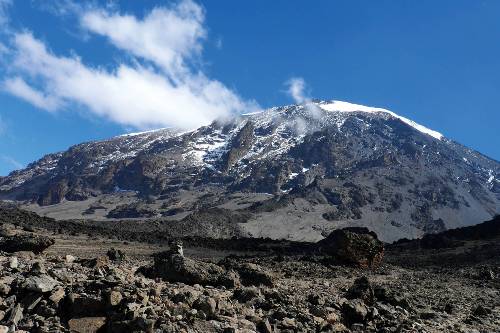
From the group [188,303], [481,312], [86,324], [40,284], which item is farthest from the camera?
[481,312]

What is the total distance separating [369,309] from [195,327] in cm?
549

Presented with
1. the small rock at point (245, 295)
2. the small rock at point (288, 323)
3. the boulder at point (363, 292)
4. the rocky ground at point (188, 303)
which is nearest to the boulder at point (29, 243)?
the rocky ground at point (188, 303)

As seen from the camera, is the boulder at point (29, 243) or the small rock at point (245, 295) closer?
the small rock at point (245, 295)

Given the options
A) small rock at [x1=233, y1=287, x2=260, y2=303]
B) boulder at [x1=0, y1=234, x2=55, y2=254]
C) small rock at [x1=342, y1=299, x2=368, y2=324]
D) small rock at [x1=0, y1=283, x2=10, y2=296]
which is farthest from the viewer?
boulder at [x1=0, y1=234, x2=55, y2=254]

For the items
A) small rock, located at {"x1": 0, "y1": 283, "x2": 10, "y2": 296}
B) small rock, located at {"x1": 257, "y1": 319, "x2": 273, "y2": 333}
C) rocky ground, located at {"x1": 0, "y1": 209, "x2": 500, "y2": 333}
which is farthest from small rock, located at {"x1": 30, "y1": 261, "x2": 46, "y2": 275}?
small rock, located at {"x1": 257, "y1": 319, "x2": 273, "y2": 333}

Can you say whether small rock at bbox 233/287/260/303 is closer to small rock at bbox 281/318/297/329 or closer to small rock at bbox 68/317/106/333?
small rock at bbox 281/318/297/329

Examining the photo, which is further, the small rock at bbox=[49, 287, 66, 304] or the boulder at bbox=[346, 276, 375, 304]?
the boulder at bbox=[346, 276, 375, 304]

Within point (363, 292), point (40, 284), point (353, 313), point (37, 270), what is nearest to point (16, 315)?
point (40, 284)

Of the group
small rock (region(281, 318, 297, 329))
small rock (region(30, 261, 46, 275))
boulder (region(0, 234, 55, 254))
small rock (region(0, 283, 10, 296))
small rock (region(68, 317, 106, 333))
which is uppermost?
boulder (region(0, 234, 55, 254))

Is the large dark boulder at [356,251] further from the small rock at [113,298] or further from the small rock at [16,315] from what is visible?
the small rock at [16,315]

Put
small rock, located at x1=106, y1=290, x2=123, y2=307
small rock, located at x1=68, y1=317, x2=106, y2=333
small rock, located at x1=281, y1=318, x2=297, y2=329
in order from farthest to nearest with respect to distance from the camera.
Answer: small rock, located at x1=281, y1=318, x2=297, y2=329
small rock, located at x1=106, y1=290, x2=123, y2=307
small rock, located at x1=68, y1=317, x2=106, y2=333

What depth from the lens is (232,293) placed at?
1279cm

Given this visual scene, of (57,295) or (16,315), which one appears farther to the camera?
(57,295)

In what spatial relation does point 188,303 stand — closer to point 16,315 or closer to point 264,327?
point 264,327
